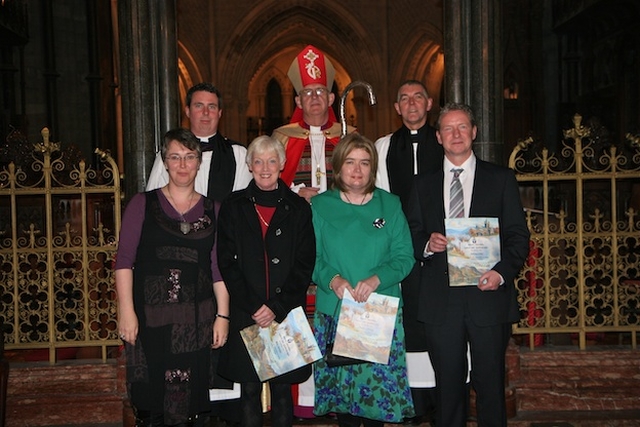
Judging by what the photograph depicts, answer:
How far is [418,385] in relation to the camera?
4.19m

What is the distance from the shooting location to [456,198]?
346cm

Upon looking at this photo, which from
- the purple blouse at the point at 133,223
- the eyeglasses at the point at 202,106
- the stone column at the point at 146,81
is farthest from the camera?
the stone column at the point at 146,81

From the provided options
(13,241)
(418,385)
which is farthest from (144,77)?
(418,385)

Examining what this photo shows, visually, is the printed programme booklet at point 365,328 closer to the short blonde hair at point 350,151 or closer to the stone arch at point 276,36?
the short blonde hair at point 350,151

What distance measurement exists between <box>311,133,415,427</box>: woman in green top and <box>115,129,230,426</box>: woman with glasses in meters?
0.57

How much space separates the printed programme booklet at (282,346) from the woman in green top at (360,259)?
0.19 meters

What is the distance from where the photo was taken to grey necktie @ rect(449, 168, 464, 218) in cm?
345

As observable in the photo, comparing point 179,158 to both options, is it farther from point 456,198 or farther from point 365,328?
point 456,198

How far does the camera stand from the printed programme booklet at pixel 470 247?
3305 millimetres

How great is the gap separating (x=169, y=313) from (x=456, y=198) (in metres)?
1.43

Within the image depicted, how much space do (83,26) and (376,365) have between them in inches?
456

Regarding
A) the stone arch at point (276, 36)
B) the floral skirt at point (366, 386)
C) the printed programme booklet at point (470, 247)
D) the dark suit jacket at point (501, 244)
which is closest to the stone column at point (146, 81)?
the floral skirt at point (366, 386)

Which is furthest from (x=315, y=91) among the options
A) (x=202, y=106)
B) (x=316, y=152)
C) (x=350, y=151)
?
(x=350, y=151)

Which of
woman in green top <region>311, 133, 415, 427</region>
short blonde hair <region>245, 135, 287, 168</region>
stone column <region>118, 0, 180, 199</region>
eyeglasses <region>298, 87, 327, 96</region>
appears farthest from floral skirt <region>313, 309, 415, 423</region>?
stone column <region>118, 0, 180, 199</region>
